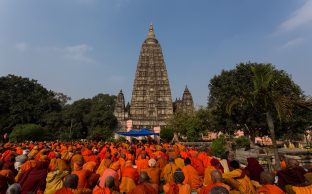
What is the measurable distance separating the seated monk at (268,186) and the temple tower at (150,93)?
75.6 meters

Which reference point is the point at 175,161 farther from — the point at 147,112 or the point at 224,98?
the point at 147,112

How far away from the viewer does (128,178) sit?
26.1 ft

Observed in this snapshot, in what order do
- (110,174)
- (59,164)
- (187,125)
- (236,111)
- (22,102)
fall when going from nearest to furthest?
1. (110,174)
2. (59,164)
3. (236,111)
4. (187,125)
5. (22,102)

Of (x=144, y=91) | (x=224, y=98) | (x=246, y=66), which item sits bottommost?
(x=224, y=98)

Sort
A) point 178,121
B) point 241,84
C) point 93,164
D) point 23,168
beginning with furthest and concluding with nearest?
point 178,121 < point 241,84 < point 93,164 < point 23,168

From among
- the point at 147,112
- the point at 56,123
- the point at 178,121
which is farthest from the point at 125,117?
the point at 178,121

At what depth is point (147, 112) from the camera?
83.1m

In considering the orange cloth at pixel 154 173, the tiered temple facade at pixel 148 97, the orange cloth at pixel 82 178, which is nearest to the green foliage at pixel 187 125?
the tiered temple facade at pixel 148 97

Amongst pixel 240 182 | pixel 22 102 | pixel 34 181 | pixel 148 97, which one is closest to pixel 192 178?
pixel 240 182

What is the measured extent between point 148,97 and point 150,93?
4.51 feet

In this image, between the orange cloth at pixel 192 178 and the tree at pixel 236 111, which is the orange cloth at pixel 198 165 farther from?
the tree at pixel 236 111

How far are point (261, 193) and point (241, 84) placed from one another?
32042 millimetres

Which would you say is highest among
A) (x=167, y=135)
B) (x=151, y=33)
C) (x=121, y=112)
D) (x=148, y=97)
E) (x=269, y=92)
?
(x=151, y=33)

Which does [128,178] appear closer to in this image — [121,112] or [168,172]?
[168,172]
